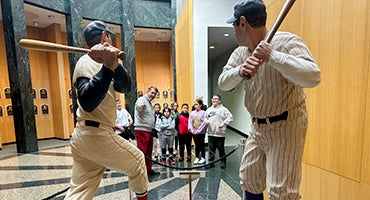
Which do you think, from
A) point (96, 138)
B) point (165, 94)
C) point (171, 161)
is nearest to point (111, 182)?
point (171, 161)

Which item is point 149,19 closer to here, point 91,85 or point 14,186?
point 14,186

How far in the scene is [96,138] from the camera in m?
1.37

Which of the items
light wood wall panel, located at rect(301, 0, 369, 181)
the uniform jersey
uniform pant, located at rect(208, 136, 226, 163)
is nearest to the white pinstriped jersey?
light wood wall panel, located at rect(301, 0, 369, 181)

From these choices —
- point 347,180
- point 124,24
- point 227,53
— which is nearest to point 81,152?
point 347,180

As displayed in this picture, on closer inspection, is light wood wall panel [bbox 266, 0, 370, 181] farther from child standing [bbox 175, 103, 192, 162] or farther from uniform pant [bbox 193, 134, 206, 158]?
child standing [bbox 175, 103, 192, 162]

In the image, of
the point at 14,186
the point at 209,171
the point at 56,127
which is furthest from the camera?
the point at 56,127

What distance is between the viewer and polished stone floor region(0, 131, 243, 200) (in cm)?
273

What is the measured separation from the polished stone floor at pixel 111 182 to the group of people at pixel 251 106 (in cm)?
71

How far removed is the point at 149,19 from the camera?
7.98 metres

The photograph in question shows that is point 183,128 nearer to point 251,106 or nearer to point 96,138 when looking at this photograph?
point 96,138

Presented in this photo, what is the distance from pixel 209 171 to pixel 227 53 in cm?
633

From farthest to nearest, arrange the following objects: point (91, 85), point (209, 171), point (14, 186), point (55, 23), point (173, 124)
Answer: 1. point (55, 23)
2. point (173, 124)
3. point (209, 171)
4. point (14, 186)
5. point (91, 85)

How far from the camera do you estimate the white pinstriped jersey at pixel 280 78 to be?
900mm

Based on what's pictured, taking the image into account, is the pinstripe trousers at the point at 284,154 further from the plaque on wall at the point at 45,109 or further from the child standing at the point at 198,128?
the plaque on wall at the point at 45,109
